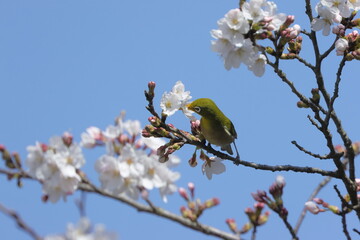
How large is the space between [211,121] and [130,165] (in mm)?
770

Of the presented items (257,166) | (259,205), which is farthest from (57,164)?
(259,205)

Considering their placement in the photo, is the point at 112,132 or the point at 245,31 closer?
the point at 245,31

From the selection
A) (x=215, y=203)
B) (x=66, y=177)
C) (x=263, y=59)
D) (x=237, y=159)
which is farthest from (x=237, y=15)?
(x=215, y=203)

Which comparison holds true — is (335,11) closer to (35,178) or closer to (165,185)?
(165,185)

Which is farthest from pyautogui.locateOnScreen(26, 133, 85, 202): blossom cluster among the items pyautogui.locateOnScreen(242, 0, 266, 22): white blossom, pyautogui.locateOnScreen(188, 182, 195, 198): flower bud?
pyautogui.locateOnScreen(188, 182, 195, 198): flower bud

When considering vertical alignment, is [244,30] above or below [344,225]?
above

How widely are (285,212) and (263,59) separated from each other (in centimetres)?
127

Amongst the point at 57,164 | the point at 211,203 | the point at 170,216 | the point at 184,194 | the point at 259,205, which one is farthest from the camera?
the point at 184,194

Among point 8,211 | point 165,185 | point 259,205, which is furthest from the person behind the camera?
point 259,205

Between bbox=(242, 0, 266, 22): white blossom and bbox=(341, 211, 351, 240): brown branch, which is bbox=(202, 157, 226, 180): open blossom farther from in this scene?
bbox=(242, 0, 266, 22): white blossom

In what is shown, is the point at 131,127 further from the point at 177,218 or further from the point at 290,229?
the point at 290,229

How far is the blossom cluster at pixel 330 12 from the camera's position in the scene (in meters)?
3.83

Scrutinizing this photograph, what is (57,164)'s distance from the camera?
3146mm

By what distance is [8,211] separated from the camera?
2.97m
